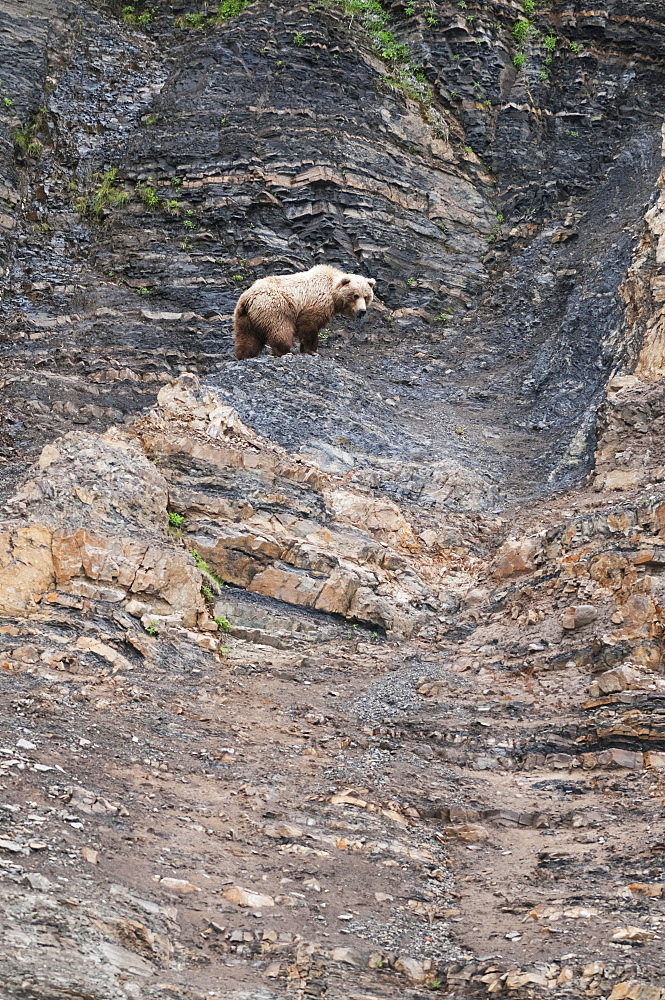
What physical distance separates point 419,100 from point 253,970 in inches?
889

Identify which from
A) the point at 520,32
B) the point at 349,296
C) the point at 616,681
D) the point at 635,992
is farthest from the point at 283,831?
the point at 520,32

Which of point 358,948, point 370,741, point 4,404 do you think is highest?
point 358,948

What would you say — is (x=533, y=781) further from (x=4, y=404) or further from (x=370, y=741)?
(x=4, y=404)

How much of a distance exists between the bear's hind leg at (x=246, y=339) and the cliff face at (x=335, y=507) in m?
1.05

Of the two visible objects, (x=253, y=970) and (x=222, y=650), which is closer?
(x=253, y=970)

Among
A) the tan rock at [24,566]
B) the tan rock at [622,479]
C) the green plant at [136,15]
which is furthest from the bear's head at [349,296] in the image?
the green plant at [136,15]

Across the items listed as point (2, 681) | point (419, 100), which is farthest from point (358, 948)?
point (419, 100)

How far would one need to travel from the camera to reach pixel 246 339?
54.9 feet

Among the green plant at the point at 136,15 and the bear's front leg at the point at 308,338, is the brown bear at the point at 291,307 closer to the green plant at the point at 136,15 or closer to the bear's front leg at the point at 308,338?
the bear's front leg at the point at 308,338

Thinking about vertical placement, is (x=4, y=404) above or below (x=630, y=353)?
below

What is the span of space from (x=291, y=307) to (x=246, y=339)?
2.97 ft

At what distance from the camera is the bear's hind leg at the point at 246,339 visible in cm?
1661

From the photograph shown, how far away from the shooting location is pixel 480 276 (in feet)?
72.8

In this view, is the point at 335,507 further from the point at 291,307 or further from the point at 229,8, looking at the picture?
the point at 229,8
